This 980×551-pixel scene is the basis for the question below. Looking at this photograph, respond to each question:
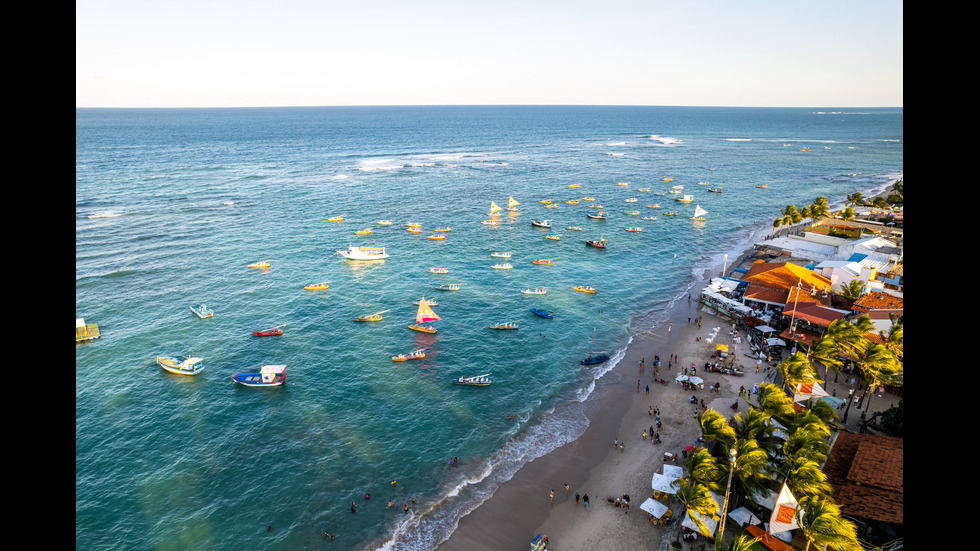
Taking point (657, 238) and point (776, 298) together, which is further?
point (657, 238)

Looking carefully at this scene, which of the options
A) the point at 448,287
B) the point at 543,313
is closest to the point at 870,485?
the point at 543,313

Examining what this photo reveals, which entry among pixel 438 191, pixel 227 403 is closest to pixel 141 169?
pixel 438 191

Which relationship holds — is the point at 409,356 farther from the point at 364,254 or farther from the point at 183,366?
the point at 364,254

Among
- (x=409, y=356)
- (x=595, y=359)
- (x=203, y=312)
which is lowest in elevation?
(x=595, y=359)

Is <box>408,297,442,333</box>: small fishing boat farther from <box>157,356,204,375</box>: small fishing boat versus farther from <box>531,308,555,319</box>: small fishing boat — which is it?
<box>157,356,204,375</box>: small fishing boat

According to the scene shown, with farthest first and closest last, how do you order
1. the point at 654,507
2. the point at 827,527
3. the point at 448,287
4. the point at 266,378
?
the point at 448,287 → the point at 266,378 → the point at 654,507 → the point at 827,527

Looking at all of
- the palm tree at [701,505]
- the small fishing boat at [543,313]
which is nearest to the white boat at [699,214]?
the small fishing boat at [543,313]
